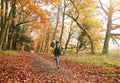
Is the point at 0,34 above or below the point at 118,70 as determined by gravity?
above

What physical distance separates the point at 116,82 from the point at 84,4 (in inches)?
752

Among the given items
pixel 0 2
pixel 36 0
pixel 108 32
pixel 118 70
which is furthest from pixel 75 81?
pixel 36 0

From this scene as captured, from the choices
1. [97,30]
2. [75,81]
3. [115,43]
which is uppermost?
[97,30]

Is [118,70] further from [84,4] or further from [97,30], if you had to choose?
[97,30]

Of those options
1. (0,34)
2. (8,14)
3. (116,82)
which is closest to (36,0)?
(8,14)

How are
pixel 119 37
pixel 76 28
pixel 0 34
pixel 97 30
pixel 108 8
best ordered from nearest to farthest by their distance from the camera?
pixel 108 8 → pixel 119 37 → pixel 0 34 → pixel 97 30 → pixel 76 28

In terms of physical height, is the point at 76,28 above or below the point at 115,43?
above

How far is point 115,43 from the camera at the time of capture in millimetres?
26562

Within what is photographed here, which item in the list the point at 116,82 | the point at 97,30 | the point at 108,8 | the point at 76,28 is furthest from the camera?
A: the point at 76,28

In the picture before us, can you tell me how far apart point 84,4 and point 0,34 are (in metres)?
10.9

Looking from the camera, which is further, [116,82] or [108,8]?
[108,8]

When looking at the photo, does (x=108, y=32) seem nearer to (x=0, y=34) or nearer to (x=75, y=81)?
(x=0, y=34)

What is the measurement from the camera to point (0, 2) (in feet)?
94.9

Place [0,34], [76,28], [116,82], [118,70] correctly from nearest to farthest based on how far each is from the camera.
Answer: [116,82] < [118,70] < [0,34] < [76,28]
